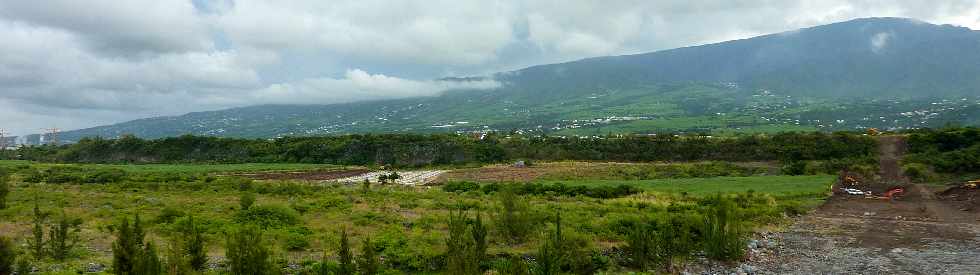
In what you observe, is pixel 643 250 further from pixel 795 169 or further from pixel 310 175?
pixel 310 175

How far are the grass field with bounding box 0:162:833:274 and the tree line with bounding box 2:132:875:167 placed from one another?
2774cm

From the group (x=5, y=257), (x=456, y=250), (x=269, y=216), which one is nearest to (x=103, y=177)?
(x=269, y=216)

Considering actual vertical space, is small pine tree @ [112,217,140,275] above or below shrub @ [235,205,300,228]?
above

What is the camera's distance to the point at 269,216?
829 inches

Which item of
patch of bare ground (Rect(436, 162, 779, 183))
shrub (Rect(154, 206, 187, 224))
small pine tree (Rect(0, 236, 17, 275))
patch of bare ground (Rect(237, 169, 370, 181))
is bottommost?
patch of bare ground (Rect(436, 162, 779, 183))

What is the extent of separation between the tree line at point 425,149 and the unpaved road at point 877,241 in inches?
1377

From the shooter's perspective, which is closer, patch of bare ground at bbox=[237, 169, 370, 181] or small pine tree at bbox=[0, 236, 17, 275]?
small pine tree at bbox=[0, 236, 17, 275]

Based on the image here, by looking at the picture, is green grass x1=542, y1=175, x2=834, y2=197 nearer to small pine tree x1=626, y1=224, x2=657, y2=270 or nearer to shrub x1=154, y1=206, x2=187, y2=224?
small pine tree x1=626, y1=224, x2=657, y2=270

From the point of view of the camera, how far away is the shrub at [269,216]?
20172 mm

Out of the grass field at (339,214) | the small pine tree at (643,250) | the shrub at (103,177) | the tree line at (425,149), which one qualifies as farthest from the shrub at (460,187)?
the tree line at (425,149)

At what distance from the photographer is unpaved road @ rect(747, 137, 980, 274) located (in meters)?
15.6

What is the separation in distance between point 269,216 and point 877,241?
74.2 ft

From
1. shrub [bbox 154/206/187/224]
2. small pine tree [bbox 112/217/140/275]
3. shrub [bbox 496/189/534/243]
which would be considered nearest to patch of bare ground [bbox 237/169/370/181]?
shrub [bbox 154/206/187/224]

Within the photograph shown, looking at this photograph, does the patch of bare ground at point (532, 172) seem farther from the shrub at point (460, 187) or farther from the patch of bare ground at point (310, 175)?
the patch of bare ground at point (310, 175)
